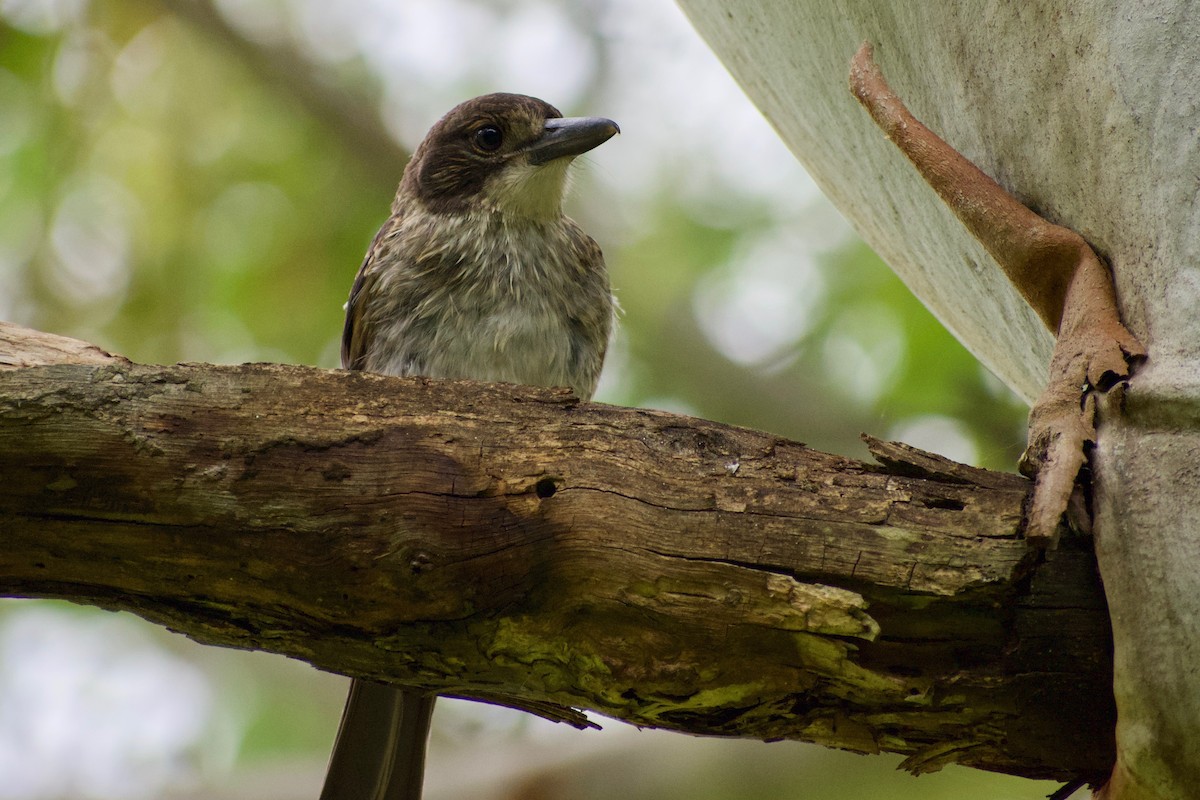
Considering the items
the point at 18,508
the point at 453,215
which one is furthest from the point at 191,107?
the point at 18,508

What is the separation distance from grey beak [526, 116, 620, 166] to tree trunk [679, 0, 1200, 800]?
1.40 metres

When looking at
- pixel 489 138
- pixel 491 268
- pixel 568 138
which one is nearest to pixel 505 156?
pixel 489 138

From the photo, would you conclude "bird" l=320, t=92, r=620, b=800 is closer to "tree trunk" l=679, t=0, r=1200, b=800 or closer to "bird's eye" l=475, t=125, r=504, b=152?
"bird's eye" l=475, t=125, r=504, b=152

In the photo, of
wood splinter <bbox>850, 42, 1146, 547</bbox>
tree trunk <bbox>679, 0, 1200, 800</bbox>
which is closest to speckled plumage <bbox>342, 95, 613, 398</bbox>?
tree trunk <bbox>679, 0, 1200, 800</bbox>

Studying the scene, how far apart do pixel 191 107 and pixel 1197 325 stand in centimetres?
590

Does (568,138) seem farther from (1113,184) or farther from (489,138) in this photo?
(1113,184)

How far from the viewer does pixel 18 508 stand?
1894 mm

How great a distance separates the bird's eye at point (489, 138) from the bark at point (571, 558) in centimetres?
207

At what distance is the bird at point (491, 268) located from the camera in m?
3.38

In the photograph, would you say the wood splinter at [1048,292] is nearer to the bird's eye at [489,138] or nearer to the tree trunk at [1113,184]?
the tree trunk at [1113,184]

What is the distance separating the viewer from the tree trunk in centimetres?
154

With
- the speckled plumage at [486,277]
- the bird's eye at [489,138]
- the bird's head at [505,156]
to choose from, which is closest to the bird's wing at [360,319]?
the speckled plumage at [486,277]

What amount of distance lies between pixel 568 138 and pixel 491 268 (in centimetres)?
52

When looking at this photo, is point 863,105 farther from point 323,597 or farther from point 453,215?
point 453,215
